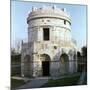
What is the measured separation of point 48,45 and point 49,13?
390mm

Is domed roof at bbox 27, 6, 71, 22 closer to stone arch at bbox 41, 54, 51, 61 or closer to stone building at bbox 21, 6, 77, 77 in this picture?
stone building at bbox 21, 6, 77, 77

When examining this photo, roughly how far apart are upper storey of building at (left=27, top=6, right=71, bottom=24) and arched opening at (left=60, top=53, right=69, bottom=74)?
440 mm

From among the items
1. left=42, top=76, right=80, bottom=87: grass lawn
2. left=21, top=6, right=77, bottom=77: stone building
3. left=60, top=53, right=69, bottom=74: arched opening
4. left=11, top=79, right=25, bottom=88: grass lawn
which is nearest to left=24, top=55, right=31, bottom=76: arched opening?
left=21, top=6, right=77, bottom=77: stone building

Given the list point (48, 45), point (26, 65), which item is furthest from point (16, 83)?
point (48, 45)

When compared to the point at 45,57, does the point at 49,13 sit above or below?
above

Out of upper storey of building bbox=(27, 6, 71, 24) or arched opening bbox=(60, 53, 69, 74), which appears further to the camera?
arched opening bbox=(60, 53, 69, 74)

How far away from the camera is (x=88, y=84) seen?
9.80ft

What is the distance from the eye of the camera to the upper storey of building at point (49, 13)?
108 inches

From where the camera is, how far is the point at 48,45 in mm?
2801

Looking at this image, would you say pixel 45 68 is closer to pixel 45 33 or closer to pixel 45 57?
pixel 45 57

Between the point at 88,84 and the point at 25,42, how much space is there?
3.29 ft

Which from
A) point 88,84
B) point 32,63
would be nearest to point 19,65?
point 32,63

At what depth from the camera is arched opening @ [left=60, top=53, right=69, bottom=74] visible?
284cm

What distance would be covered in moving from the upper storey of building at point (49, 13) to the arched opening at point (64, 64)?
0.44m
